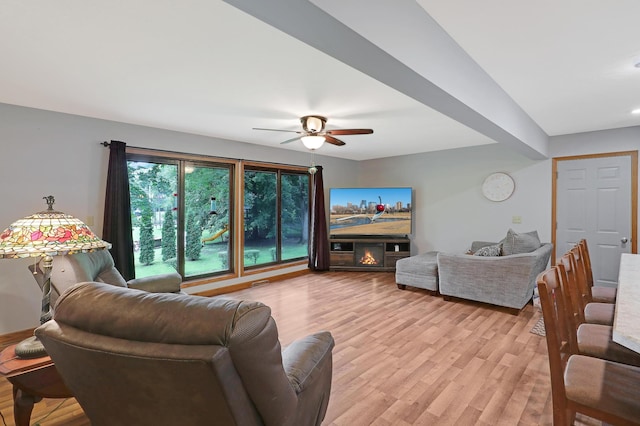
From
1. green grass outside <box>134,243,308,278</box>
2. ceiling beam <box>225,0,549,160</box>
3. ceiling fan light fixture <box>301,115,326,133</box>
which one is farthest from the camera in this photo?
green grass outside <box>134,243,308,278</box>

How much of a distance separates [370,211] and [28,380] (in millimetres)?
5232

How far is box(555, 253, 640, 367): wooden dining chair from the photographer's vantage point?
160 centimetres

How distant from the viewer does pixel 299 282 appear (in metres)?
5.24

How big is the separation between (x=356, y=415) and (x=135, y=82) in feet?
9.89

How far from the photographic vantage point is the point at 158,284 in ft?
9.48

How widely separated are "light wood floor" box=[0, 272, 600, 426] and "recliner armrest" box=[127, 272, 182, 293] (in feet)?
3.05

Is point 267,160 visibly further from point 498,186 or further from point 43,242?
point 498,186

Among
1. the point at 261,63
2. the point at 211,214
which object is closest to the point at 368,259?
the point at 211,214

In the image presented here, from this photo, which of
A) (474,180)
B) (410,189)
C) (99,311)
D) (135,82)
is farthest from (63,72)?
(474,180)

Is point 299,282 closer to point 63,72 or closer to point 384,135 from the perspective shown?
point 384,135

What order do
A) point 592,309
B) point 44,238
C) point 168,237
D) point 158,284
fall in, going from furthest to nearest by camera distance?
point 168,237
point 158,284
point 592,309
point 44,238

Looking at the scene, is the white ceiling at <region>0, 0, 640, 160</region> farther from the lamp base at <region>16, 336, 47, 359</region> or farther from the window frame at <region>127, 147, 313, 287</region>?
the lamp base at <region>16, 336, 47, 359</region>

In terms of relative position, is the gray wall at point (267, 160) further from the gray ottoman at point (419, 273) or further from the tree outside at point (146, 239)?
the gray ottoman at point (419, 273)

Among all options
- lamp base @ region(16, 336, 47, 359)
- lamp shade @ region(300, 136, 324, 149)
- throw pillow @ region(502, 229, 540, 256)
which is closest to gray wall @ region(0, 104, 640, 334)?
throw pillow @ region(502, 229, 540, 256)
